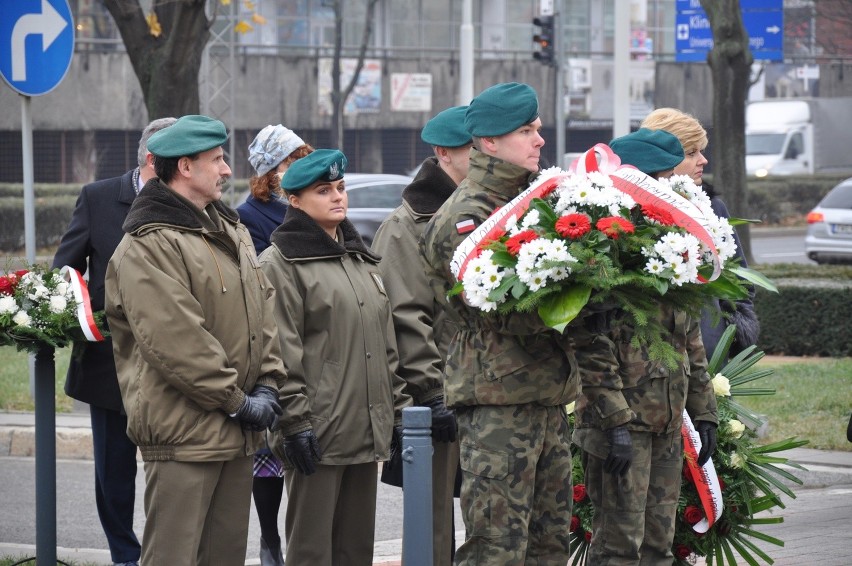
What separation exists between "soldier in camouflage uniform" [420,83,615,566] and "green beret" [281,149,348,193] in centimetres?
75

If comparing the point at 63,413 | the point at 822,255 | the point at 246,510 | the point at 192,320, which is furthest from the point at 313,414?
the point at 822,255

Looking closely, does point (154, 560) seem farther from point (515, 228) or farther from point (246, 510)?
point (515, 228)

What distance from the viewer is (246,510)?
16.4 feet

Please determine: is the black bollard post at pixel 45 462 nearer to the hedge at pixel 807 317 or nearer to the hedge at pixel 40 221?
the hedge at pixel 807 317

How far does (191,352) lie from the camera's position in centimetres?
462

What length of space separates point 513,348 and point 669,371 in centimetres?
86

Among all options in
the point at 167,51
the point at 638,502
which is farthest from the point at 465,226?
the point at 167,51

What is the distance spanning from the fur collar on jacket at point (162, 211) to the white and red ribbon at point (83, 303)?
102 cm

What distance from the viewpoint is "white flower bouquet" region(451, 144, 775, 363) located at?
4238 millimetres

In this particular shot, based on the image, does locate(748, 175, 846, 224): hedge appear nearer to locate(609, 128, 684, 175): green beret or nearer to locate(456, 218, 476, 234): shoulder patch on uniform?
locate(609, 128, 684, 175): green beret

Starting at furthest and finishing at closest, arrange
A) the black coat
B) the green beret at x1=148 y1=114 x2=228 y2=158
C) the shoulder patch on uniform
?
the black coat, the green beret at x1=148 y1=114 x2=228 y2=158, the shoulder patch on uniform

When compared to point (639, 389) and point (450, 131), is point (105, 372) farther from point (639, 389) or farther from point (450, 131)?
point (639, 389)

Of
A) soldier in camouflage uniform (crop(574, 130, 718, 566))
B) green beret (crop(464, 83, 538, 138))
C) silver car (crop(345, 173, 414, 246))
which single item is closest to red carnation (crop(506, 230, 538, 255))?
green beret (crop(464, 83, 538, 138))

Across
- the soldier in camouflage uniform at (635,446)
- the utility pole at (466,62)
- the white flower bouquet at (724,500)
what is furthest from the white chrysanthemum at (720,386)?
the utility pole at (466,62)
